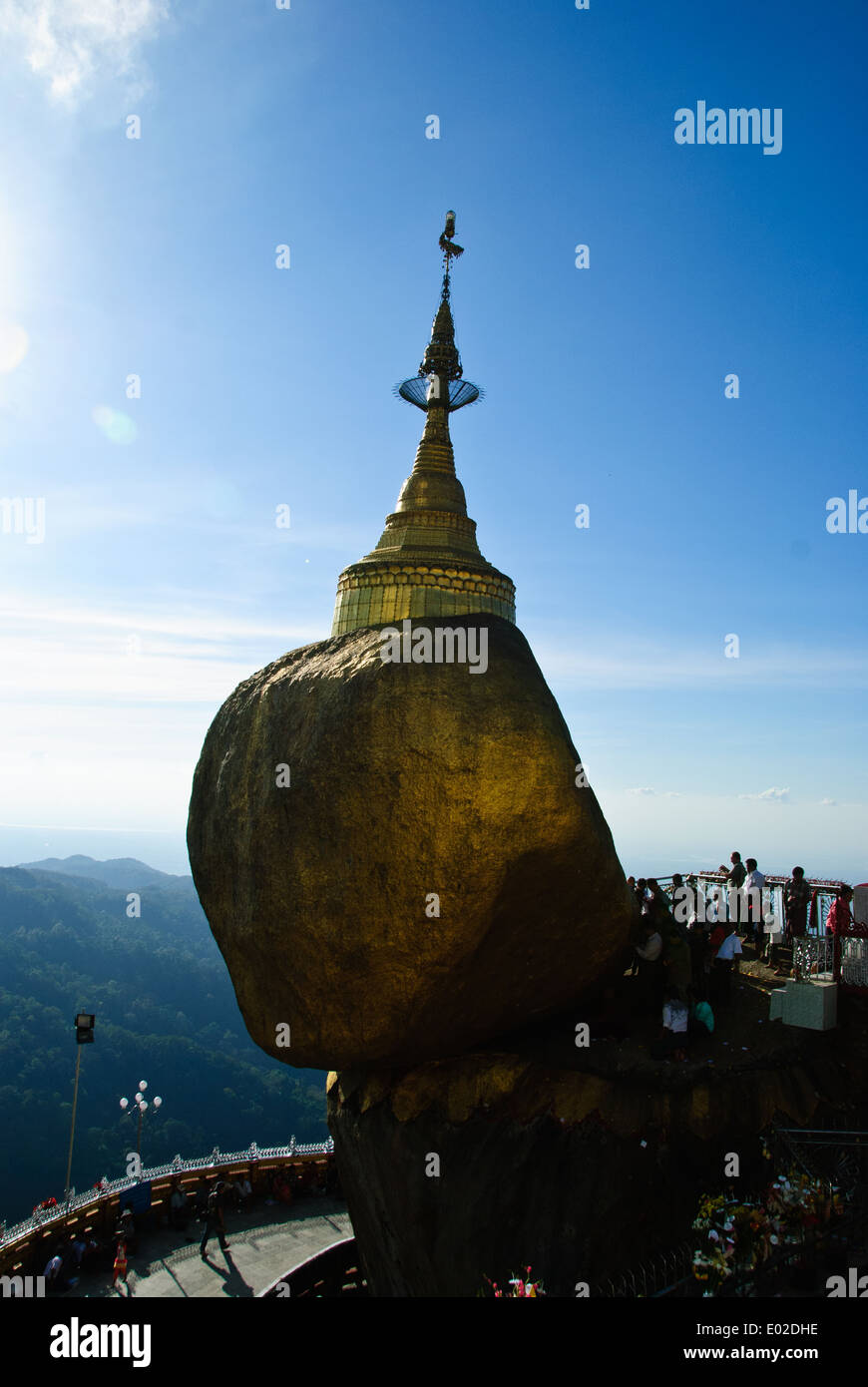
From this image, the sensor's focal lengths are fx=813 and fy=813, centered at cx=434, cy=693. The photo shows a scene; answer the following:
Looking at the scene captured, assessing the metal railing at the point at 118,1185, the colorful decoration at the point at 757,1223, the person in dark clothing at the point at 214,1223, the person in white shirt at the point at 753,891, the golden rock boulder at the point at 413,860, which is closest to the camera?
the colorful decoration at the point at 757,1223

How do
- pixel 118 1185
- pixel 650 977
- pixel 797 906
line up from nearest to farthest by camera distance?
pixel 650 977 → pixel 797 906 → pixel 118 1185

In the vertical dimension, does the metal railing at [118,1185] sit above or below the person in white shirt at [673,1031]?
below

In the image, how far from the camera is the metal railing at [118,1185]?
16.4 meters

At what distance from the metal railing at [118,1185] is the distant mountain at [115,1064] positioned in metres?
36.0

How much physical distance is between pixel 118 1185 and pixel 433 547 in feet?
56.2

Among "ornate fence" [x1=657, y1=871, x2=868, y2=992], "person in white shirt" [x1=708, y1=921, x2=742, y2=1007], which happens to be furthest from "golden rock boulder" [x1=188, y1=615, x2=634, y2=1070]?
"ornate fence" [x1=657, y1=871, x2=868, y2=992]

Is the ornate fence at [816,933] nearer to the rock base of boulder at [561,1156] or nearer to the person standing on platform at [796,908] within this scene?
the person standing on platform at [796,908]

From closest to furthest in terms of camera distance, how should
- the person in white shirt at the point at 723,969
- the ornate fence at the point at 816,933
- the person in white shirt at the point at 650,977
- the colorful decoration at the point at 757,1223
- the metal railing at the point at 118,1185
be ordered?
the colorful decoration at the point at 757,1223, the ornate fence at the point at 816,933, the person in white shirt at the point at 723,969, the person in white shirt at the point at 650,977, the metal railing at the point at 118,1185

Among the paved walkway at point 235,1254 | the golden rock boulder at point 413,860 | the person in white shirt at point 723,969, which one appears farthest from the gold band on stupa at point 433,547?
the paved walkway at point 235,1254

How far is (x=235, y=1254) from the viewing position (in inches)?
645

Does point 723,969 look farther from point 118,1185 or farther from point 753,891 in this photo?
point 118,1185

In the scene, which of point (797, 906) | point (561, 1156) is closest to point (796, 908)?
point (797, 906)

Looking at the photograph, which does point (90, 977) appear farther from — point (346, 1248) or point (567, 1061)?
point (567, 1061)

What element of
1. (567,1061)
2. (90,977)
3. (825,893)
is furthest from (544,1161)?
(90,977)
